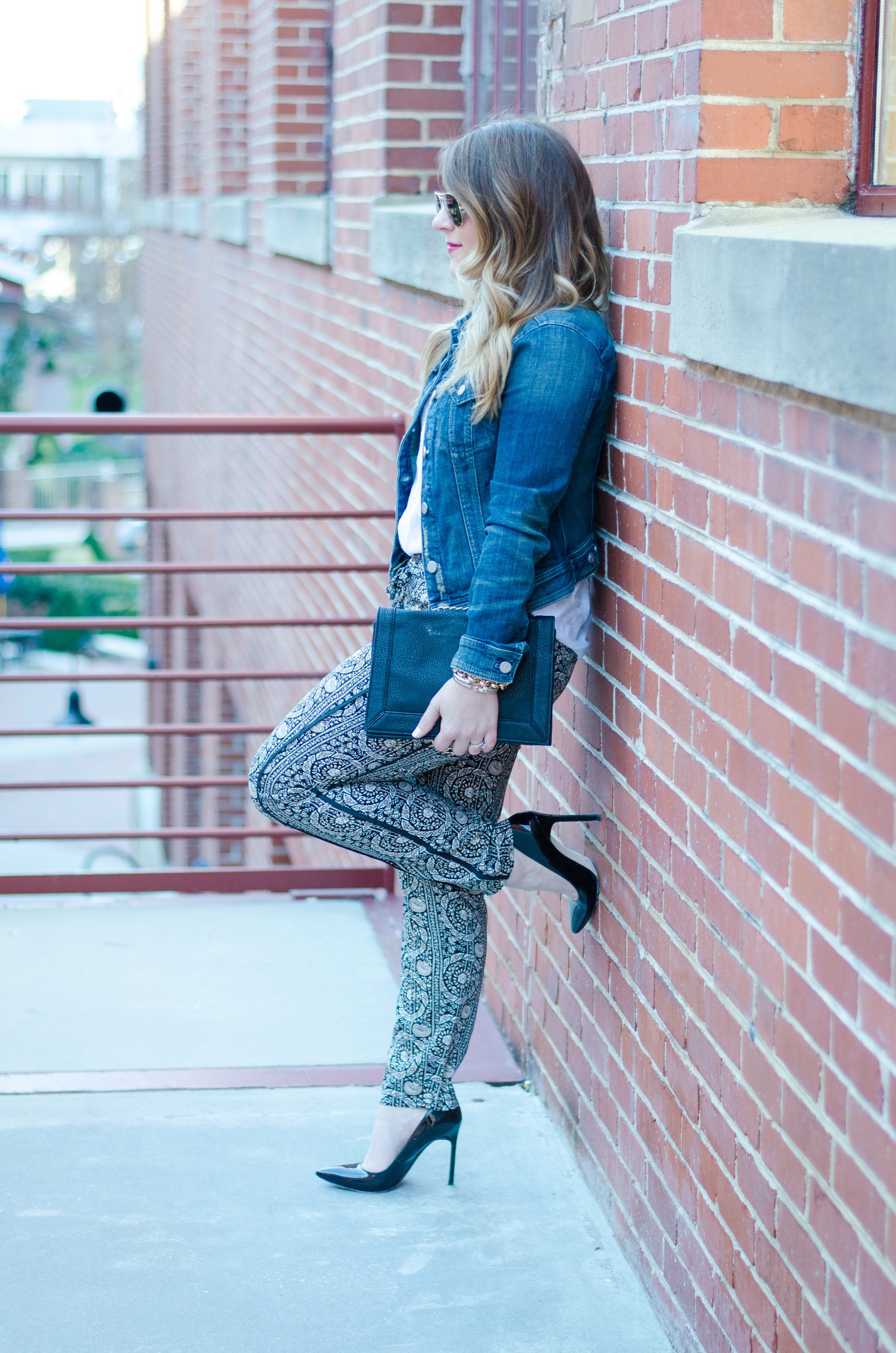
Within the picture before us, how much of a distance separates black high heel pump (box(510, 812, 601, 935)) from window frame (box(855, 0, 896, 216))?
1.19 m

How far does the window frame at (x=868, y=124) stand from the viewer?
223 cm

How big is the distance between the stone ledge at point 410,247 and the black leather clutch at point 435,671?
140cm

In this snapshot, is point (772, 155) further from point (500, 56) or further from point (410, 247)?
point (500, 56)

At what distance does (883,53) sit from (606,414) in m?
0.73

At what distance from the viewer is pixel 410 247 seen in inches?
172

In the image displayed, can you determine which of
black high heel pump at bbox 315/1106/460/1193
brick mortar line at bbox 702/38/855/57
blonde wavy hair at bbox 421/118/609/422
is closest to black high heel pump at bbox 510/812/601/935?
black high heel pump at bbox 315/1106/460/1193

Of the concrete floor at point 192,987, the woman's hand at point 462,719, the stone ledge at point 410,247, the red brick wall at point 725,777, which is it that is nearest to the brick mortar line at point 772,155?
the red brick wall at point 725,777

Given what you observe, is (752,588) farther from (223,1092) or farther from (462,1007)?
(223,1092)

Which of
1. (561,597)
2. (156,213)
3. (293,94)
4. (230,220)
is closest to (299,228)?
(293,94)

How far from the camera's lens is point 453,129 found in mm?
4953

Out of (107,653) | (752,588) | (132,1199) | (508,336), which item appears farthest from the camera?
(107,653)

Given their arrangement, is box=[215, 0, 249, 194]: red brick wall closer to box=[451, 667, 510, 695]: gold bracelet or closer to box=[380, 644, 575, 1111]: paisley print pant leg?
box=[380, 644, 575, 1111]: paisley print pant leg

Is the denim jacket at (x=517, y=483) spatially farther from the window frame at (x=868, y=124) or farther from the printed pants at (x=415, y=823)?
the window frame at (x=868, y=124)

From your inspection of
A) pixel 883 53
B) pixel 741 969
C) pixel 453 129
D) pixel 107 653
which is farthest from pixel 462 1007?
pixel 107 653
